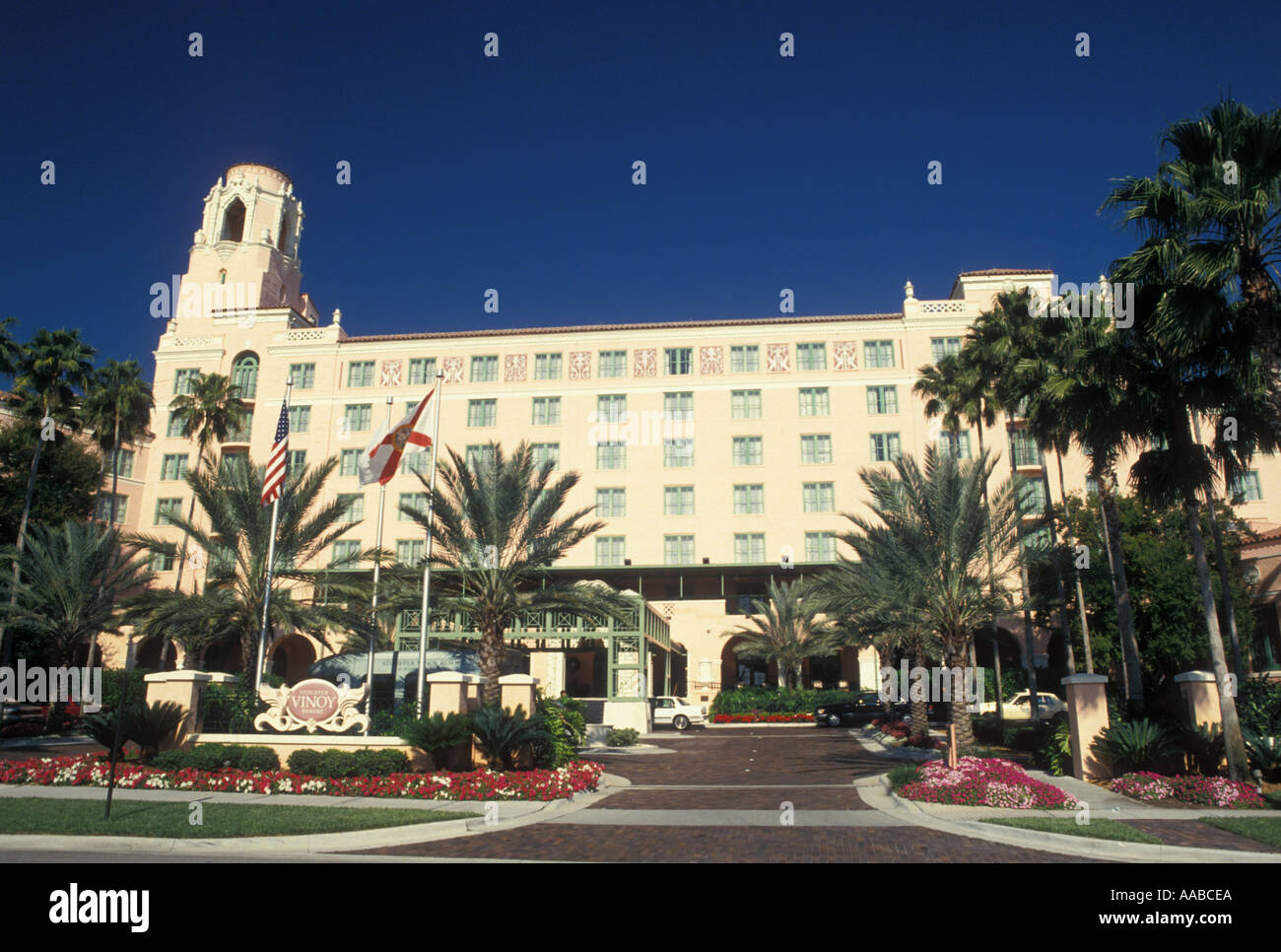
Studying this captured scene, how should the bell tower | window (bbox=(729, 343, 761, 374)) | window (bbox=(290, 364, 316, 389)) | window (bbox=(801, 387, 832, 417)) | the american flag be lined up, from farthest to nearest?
the bell tower, window (bbox=(290, 364, 316, 389)), window (bbox=(729, 343, 761, 374)), window (bbox=(801, 387, 832, 417)), the american flag

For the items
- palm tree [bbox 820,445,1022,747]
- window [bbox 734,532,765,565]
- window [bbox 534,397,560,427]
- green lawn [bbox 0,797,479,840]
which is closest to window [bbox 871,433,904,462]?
window [bbox 734,532,765,565]

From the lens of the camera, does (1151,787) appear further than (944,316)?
No

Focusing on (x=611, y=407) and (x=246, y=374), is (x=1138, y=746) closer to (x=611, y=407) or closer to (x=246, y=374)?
(x=611, y=407)

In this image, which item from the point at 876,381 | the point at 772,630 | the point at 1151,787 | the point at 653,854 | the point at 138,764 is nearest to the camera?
the point at 653,854

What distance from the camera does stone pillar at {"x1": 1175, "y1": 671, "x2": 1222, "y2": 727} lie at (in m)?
16.8

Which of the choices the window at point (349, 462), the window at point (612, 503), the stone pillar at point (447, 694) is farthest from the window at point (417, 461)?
the stone pillar at point (447, 694)

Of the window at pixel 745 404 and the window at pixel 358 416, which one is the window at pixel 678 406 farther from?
the window at pixel 358 416

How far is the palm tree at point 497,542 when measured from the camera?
2175cm

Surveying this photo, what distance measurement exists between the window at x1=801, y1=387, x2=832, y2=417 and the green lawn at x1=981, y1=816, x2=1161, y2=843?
123 ft

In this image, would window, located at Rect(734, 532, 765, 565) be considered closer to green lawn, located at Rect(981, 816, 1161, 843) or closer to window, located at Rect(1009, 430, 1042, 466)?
window, located at Rect(1009, 430, 1042, 466)
